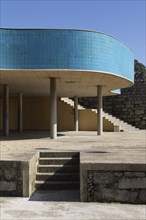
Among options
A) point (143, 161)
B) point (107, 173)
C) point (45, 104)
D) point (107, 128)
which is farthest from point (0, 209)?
point (45, 104)

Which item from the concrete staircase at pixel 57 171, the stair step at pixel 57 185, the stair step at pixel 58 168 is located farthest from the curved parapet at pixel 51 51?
the stair step at pixel 57 185

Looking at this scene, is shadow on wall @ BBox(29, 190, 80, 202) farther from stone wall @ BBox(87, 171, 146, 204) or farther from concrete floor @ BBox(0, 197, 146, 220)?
stone wall @ BBox(87, 171, 146, 204)

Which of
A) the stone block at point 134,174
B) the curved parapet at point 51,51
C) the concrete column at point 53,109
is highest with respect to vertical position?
the curved parapet at point 51,51

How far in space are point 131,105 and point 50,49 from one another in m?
16.6

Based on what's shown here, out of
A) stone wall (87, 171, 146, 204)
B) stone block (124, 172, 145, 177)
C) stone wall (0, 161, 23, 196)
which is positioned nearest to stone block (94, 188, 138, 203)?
stone wall (87, 171, 146, 204)

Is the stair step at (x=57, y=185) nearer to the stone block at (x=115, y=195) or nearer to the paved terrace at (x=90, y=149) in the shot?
the paved terrace at (x=90, y=149)

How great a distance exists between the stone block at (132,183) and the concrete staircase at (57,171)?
5.24 feet

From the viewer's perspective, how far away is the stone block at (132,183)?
672 cm

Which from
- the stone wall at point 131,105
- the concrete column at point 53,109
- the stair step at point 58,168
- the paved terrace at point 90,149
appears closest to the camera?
the paved terrace at point 90,149

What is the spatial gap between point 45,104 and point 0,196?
63.3ft

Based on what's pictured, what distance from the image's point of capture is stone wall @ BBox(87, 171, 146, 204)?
6.73 meters

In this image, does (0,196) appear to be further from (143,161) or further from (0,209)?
(143,161)

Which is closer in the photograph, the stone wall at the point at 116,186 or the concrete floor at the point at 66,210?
the concrete floor at the point at 66,210

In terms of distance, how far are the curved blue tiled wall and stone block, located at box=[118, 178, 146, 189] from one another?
6.83m
